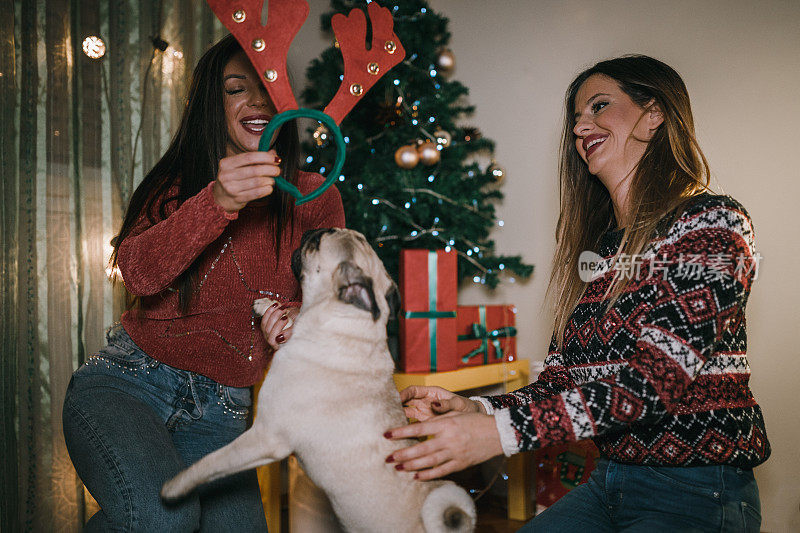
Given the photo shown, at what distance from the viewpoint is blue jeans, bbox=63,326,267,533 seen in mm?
1410

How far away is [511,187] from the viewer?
4.05 metres

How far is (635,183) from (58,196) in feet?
Result: 9.00

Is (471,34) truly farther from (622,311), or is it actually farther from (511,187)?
(622,311)

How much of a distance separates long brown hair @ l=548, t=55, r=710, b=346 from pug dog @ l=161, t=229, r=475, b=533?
0.80 metres

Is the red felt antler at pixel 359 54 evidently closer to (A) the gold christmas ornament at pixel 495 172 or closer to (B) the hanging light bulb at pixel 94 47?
(B) the hanging light bulb at pixel 94 47

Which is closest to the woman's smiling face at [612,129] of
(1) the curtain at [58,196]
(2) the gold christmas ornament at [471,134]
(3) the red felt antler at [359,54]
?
(3) the red felt antler at [359,54]

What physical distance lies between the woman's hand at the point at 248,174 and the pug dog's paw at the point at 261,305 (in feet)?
1.40

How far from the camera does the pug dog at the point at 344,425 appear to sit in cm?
129

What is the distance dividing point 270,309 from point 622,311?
110cm

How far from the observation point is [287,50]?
1.43 m

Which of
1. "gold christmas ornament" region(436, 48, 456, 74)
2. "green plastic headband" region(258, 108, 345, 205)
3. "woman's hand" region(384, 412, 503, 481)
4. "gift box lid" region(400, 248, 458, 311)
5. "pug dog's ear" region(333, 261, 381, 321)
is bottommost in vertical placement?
"woman's hand" region(384, 412, 503, 481)

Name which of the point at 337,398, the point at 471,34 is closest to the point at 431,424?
the point at 337,398

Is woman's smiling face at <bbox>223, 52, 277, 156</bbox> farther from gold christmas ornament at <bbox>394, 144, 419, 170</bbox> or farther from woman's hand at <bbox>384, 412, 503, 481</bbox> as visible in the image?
gold christmas ornament at <bbox>394, 144, 419, 170</bbox>

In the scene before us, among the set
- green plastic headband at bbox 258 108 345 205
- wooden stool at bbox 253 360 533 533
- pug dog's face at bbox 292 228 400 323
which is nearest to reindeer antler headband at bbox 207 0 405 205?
green plastic headband at bbox 258 108 345 205
